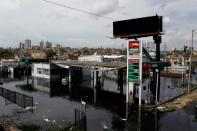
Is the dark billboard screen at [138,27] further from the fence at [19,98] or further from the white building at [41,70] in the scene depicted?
the white building at [41,70]

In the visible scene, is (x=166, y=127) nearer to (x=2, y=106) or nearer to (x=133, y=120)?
(x=133, y=120)

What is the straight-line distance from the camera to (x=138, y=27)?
5531 cm

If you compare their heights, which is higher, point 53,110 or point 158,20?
point 158,20

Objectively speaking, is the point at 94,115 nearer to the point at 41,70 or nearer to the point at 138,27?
the point at 138,27

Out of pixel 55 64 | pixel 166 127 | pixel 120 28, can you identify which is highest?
pixel 120 28

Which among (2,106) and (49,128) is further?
(2,106)

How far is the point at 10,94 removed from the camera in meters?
55.1

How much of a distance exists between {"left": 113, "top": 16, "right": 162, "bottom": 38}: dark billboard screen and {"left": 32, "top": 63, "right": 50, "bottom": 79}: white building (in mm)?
42459

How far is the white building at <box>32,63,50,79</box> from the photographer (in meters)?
94.0

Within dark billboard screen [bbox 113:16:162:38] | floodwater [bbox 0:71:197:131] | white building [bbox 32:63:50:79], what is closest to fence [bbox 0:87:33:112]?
floodwater [bbox 0:71:197:131]

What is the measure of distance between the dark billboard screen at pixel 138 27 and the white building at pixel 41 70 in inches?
1672

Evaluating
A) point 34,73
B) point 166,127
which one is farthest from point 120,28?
point 34,73

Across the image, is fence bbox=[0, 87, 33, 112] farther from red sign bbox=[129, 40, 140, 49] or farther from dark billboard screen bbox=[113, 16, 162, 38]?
dark billboard screen bbox=[113, 16, 162, 38]

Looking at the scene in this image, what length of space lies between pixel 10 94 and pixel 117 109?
24115 mm
